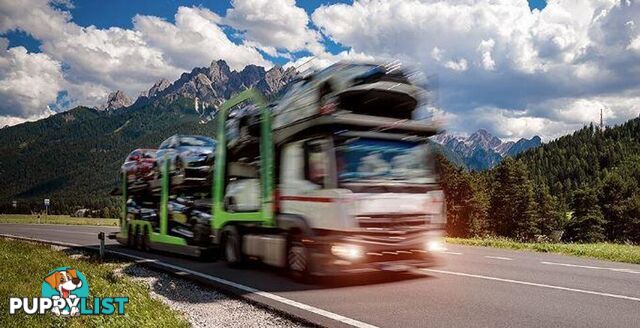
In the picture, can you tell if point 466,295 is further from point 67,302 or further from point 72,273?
point 72,273

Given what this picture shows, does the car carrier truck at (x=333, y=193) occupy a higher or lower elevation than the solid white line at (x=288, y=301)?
higher

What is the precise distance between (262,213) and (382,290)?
126 inches

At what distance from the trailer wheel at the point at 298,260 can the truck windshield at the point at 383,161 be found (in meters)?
1.58

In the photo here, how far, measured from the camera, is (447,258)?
1297 centimetres

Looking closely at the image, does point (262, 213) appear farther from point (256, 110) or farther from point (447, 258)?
Answer: point (447, 258)

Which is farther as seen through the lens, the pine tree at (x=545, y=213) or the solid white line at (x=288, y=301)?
the pine tree at (x=545, y=213)

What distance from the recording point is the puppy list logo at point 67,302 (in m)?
6.73

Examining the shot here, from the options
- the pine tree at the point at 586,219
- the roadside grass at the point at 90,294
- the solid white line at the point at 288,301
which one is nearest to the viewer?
the roadside grass at the point at 90,294

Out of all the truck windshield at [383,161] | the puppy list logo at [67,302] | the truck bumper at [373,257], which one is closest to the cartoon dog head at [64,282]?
the puppy list logo at [67,302]

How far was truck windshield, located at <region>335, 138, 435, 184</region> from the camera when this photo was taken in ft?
28.8

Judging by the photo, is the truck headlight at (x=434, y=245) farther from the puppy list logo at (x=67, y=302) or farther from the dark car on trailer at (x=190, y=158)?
the dark car on trailer at (x=190, y=158)

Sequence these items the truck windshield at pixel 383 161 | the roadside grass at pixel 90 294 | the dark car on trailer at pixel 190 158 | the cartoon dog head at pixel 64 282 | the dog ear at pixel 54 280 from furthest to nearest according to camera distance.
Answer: the dark car on trailer at pixel 190 158 < the truck windshield at pixel 383 161 < the dog ear at pixel 54 280 < the cartoon dog head at pixel 64 282 < the roadside grass at pixel 90 294

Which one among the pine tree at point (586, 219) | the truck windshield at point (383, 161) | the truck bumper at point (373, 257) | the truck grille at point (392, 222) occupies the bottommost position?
the pine tree at point (586, 219)

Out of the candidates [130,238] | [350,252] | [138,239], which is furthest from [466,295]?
[130,238]
